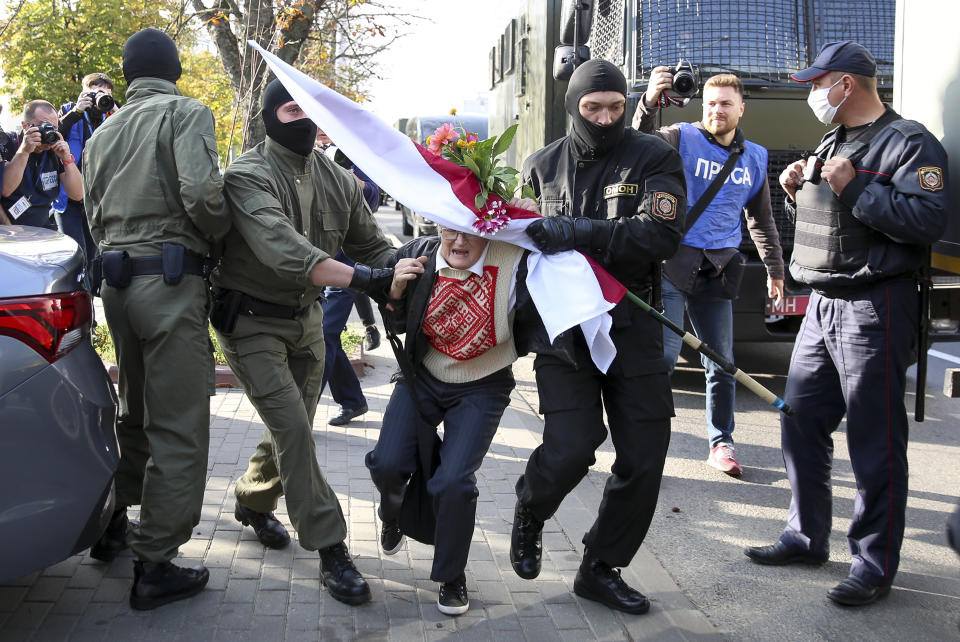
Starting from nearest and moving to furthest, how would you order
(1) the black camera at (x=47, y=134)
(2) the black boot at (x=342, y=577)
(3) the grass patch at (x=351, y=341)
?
(2) the black boot at (x=342, y=577), (1) the black camera at (x=47, y=134), (3) the grass patch at (x=351, y=341)

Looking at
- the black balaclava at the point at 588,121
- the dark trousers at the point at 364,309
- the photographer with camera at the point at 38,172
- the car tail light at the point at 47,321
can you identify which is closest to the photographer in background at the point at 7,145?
the photographer with camera at the point at 38,172

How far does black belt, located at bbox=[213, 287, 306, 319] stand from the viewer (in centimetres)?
365

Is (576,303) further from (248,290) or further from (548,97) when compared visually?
(548,97)

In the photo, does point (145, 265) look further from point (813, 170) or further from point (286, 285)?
point (813, 170)

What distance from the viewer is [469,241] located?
346cm

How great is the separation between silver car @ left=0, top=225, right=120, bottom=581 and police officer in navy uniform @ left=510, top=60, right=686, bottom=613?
1606 mm

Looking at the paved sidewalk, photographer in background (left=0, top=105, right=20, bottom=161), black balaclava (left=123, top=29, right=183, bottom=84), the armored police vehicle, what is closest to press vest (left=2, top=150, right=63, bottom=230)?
photographer in background (left=0, top=105, right=20, bottom=161)

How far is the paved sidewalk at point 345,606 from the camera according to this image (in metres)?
3.38

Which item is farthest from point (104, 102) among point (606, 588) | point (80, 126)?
point (606, 588)

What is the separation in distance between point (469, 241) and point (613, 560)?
137 cm

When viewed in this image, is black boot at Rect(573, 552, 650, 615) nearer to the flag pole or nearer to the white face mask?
the flag pole

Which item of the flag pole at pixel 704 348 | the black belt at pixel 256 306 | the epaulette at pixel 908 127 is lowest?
the flag pole at pixel 704 348

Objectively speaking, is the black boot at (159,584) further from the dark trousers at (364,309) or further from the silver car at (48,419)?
the dark trousers at (364,309)

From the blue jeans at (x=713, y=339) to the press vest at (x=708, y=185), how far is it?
339 millimetres
